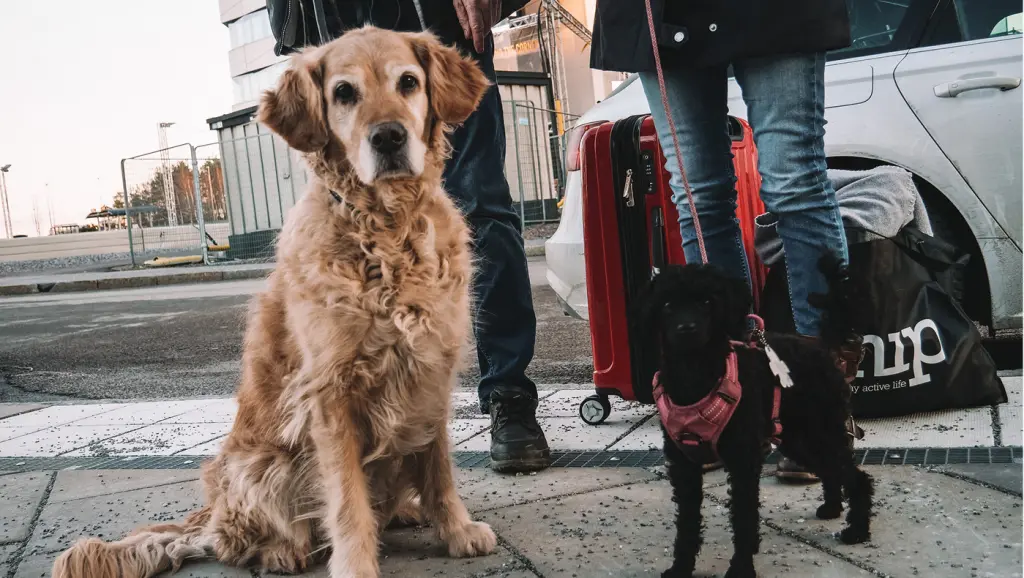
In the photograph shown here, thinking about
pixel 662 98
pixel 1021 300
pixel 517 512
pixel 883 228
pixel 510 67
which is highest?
pixel 510 67

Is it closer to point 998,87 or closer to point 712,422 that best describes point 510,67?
point 998,87

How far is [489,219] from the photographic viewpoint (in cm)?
341

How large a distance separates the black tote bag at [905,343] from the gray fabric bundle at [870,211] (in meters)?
0.04

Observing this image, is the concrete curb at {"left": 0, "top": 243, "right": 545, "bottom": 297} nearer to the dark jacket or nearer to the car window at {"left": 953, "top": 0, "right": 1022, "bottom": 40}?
the car window at {"left": 953, "top": 0, "right": 1022, "bottom": 40}

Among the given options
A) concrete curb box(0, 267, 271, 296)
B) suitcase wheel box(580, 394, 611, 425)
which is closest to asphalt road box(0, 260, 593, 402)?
suitcase wheel box(580, 394, 611, 425)

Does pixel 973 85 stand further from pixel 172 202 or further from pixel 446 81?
pixel 172 202

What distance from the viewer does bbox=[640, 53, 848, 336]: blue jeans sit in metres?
2.73

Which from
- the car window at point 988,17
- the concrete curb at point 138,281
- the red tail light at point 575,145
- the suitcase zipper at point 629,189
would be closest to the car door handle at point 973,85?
the car window at point 988,17

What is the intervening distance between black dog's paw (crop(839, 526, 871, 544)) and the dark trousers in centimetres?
143

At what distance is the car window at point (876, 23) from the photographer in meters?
4.27

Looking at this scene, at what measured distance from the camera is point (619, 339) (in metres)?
3.52

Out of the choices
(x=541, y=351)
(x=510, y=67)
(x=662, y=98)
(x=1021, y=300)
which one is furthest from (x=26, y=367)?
(x=510, y=67)

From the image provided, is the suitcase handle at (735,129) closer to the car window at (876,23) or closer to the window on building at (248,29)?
the car window at (876,23)

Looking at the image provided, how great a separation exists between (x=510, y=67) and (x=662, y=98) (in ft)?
93.2
